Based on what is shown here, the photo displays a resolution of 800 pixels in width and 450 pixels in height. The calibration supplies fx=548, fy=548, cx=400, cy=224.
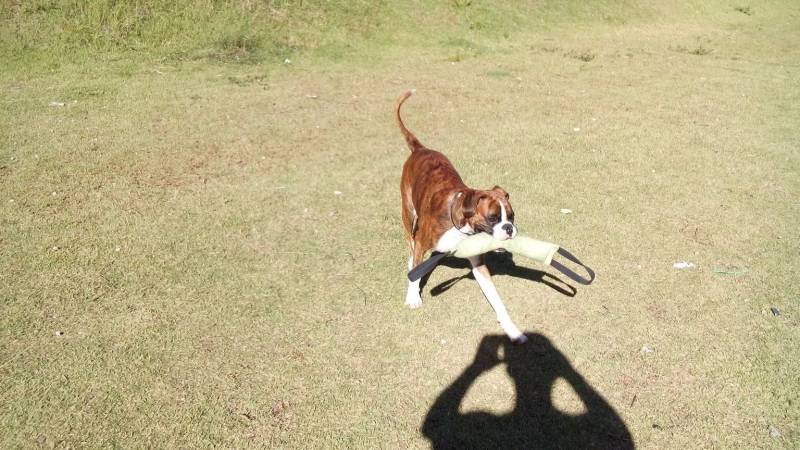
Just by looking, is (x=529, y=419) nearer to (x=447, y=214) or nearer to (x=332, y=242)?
(x=447, y=214)

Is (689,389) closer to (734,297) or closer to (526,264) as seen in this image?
(734,297)

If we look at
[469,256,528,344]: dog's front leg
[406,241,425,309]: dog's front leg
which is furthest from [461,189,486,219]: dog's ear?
[406,241,425,309]: dog's front leg

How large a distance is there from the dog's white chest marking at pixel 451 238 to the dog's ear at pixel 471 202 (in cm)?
15

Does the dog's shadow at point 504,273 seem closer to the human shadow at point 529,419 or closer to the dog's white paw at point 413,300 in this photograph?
Answer: the dog's white paw at point 413,300

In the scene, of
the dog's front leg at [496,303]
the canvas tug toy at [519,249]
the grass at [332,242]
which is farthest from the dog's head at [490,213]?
the grass at [332,242]

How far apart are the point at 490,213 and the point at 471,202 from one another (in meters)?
0.18

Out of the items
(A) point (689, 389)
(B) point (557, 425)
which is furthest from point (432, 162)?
(A) point (689, 389)

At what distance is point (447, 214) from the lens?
442 centimetres

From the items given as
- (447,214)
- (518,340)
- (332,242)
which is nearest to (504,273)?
(518,340)

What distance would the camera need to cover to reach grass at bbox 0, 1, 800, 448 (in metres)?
4.02

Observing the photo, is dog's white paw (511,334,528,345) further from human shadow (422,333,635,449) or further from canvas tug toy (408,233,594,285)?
canvas tug toy (408,233,594,285)

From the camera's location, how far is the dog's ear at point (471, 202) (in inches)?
162

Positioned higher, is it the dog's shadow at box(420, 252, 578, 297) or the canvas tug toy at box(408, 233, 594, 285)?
the canvas tug toy at box(408, 233, 594, 285)

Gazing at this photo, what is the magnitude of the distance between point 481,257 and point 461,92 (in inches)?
287
